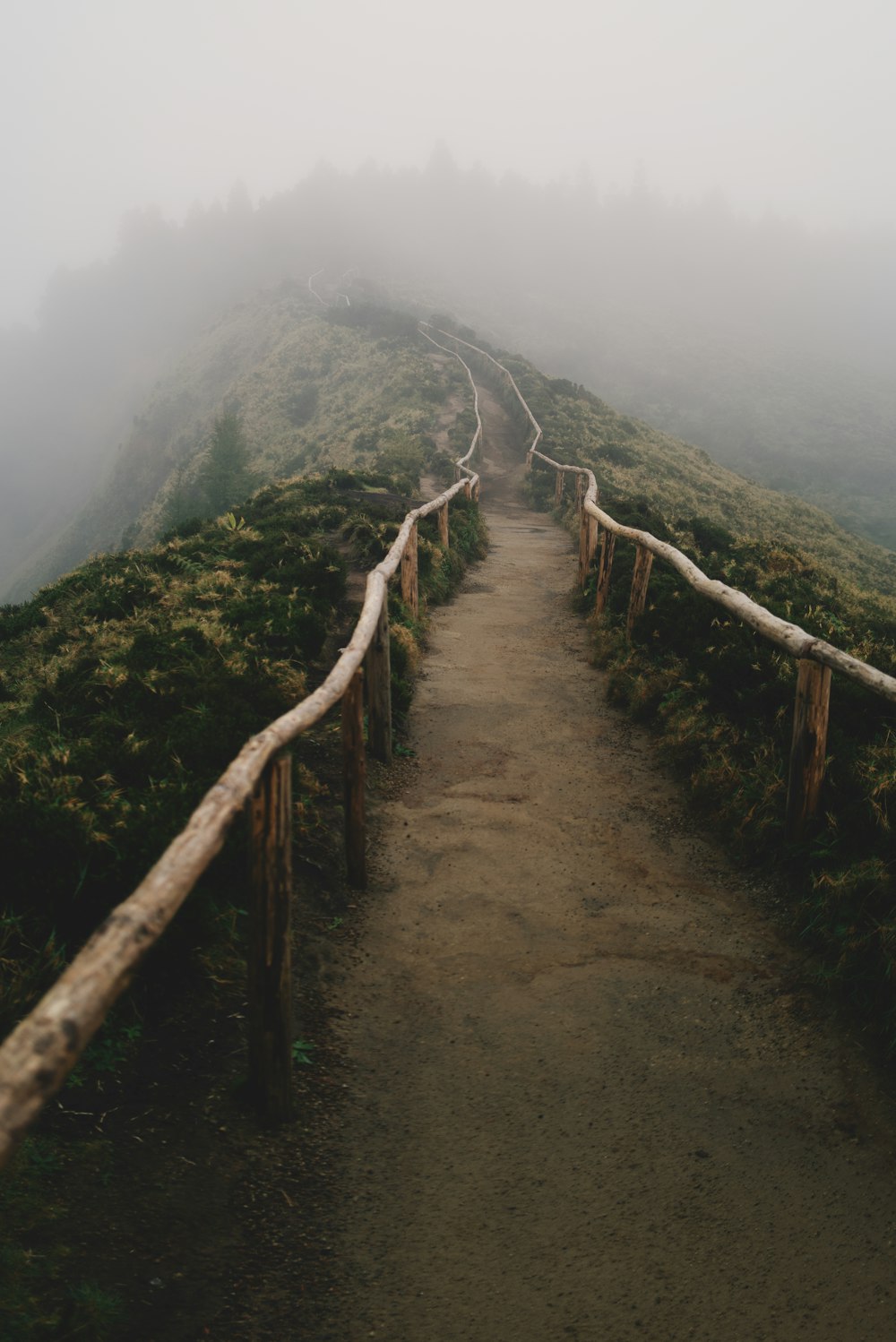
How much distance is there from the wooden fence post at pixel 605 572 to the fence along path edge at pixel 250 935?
5000 mm

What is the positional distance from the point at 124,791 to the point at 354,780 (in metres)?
1.30

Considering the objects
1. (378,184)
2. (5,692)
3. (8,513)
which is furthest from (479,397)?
(378,184)

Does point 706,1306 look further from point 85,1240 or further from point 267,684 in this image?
point 267,684

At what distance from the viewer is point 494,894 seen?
518 cm

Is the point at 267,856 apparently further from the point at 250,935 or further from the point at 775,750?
the point at 775,750

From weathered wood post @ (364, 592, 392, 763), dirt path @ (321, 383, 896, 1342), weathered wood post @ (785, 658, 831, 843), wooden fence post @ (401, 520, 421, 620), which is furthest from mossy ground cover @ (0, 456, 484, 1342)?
weathered wood post @ (785, 658, 831, 843)

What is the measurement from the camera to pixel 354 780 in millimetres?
4973

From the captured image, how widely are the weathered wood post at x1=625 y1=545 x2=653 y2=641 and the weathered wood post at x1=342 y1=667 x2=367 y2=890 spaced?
480 cm

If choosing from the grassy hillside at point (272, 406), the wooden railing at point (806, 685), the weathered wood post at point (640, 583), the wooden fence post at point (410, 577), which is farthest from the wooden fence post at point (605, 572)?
the grassy hillside at point (272, 406)

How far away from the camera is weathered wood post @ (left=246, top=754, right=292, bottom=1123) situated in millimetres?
3096

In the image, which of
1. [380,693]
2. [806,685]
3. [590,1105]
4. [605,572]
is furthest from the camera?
[605,572]

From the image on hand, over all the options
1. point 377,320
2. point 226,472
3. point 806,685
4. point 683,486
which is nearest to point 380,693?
point 806,685

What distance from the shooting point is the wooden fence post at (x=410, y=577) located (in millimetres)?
9867

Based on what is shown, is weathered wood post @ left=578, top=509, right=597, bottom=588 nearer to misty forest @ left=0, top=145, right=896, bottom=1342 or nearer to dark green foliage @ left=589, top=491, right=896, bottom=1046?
misty forest @ left=0, top=145, right=896, bottom=1342
